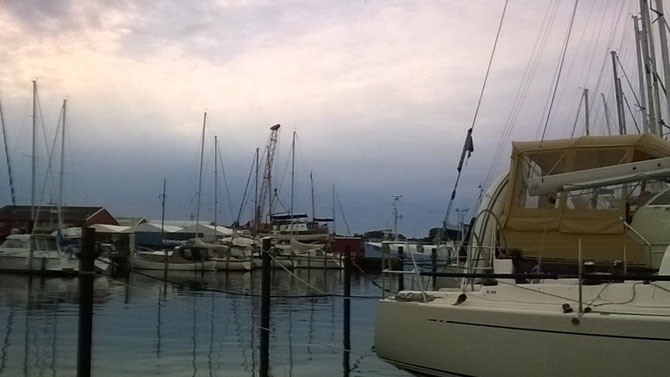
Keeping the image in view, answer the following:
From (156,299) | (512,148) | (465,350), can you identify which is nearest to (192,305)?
(156,299)

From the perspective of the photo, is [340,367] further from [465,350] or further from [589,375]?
[589,375]

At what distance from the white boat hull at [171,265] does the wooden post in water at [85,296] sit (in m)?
40.3

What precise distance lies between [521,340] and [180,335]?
12.8 m

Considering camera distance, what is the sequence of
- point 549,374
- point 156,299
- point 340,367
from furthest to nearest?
point 156,299
point 340,367
point 549,374

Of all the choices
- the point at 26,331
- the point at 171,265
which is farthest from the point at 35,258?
the point at 26,331

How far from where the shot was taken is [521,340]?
7.89m

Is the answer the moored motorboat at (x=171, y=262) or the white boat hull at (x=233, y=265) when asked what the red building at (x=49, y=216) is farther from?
the white boat hull at (x=233, y=265)

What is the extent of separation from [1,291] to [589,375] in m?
31.4

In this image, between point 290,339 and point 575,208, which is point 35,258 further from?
point 575,208

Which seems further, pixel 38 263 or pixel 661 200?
pixel 38 263

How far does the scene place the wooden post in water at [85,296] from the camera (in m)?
9.36

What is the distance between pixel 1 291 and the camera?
32.1m

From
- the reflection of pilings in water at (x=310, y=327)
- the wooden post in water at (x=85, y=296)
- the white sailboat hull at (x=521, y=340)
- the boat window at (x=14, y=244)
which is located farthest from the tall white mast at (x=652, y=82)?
the boat window at (x=14, y=244)

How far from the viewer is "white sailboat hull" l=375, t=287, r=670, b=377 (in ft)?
23.6
